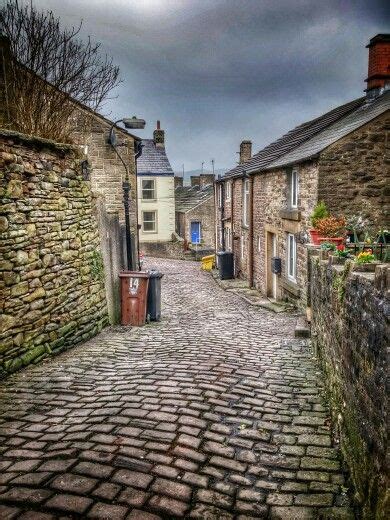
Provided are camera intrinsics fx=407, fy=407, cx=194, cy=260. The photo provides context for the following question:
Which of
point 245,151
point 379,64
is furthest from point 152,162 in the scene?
point 379,64

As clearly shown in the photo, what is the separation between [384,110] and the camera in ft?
32.7

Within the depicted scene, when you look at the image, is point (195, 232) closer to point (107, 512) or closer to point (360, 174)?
point (360, 174)

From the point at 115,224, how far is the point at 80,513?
26.3ft

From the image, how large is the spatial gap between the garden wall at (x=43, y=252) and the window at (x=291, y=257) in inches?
273

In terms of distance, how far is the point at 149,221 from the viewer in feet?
112

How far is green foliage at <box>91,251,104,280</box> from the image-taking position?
339 inches

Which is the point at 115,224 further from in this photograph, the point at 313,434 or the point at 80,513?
the point at 80,513

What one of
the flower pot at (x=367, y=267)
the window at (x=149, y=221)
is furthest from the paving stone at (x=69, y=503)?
the window at (x=149, y=221)

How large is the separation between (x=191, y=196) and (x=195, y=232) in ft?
18.9

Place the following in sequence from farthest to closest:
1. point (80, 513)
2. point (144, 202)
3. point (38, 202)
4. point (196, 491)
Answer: point (144, 202) → point (38, 202) → point (196, 491) → point (80, 513)

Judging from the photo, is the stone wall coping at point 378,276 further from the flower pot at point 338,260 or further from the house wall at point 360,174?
the house wall at point 360,174

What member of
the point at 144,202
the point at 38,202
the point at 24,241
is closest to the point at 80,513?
the point at 24,241

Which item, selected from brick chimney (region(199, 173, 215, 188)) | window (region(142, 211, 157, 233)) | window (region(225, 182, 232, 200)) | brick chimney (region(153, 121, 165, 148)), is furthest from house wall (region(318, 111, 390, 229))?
Result: brick chimney (region(199, 173, 215, 188))

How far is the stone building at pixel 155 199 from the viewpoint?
3384 cm
